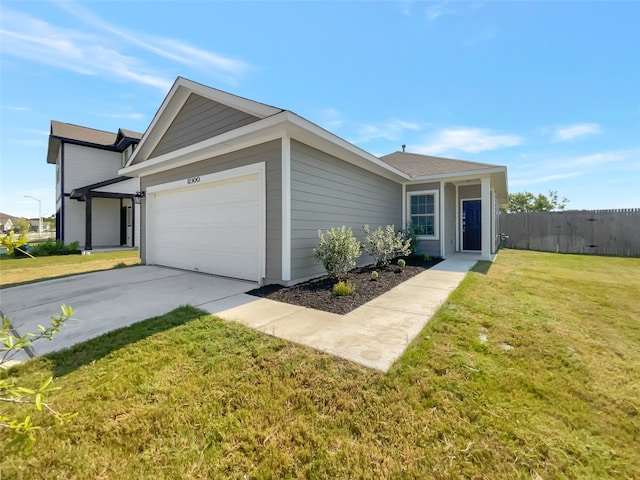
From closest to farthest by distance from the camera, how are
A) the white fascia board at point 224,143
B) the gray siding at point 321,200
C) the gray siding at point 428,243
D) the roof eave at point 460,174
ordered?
1. the white fascia board at point 224,143
2. the gray siding at point 321,200
3. the roof eave at point 460,174
4. the gray siding at point 428,243

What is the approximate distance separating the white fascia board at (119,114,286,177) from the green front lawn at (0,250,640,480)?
3703 mm

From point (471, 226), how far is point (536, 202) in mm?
28800

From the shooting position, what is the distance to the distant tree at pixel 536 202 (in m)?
32.3

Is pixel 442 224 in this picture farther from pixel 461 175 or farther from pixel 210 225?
pixel 210 225

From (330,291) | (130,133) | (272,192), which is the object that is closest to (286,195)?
(272,192)

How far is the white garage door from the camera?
20.2 ft

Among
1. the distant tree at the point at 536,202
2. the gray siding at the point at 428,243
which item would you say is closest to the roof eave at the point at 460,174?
the gray siding at the point at 428,243

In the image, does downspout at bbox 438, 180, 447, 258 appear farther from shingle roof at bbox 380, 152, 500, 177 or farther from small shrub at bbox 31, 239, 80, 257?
small shrub at bbox 31, 239, 80, 257

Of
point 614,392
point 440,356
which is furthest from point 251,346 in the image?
point 614,392

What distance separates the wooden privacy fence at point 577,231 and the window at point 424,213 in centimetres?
705

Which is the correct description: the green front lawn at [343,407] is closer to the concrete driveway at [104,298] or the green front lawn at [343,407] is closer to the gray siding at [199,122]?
the concrete driveway at [104,298]

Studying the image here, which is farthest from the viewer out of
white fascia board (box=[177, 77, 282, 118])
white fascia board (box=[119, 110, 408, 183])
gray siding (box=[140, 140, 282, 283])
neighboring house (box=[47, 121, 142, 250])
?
neighboring house (box=[47, 121, 142, 250])

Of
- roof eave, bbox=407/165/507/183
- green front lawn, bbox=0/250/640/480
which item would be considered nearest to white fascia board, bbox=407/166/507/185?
roof eave, bbox=407/165/507/183

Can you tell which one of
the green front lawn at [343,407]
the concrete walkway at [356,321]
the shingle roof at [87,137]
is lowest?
the green front lawn at [343,407]
